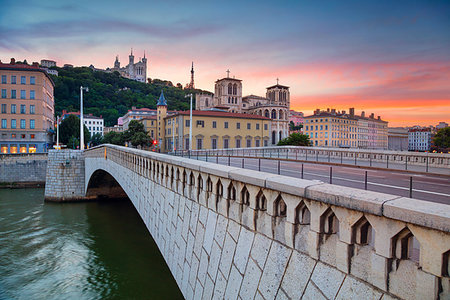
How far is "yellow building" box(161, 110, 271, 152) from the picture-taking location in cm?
6477

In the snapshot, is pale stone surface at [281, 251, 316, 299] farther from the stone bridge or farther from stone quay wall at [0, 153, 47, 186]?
stone quay wall at [0, 153, 47, 186]

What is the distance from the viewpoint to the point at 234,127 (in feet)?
225

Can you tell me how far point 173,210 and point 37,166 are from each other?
45051mm

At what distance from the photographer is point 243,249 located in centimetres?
608

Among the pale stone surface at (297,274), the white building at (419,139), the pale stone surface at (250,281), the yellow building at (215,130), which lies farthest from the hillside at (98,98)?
the pale stone surface at (297,274)

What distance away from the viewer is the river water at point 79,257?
1526 centimetres

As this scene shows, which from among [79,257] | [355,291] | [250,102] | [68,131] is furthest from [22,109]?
[250,102]

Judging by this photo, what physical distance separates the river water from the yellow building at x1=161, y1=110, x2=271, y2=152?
35613 millimetres

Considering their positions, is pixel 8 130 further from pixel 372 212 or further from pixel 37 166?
pixel 372 212

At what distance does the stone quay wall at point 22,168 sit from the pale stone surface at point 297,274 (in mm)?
50752

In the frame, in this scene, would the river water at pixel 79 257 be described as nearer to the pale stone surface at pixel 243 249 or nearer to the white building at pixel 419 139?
the pale stone surface at pixel 243 249

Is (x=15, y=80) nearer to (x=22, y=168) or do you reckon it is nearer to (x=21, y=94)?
(x=21, y=94)

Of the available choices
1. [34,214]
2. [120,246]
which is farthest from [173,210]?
[34,214]

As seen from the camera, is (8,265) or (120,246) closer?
(8,265)
